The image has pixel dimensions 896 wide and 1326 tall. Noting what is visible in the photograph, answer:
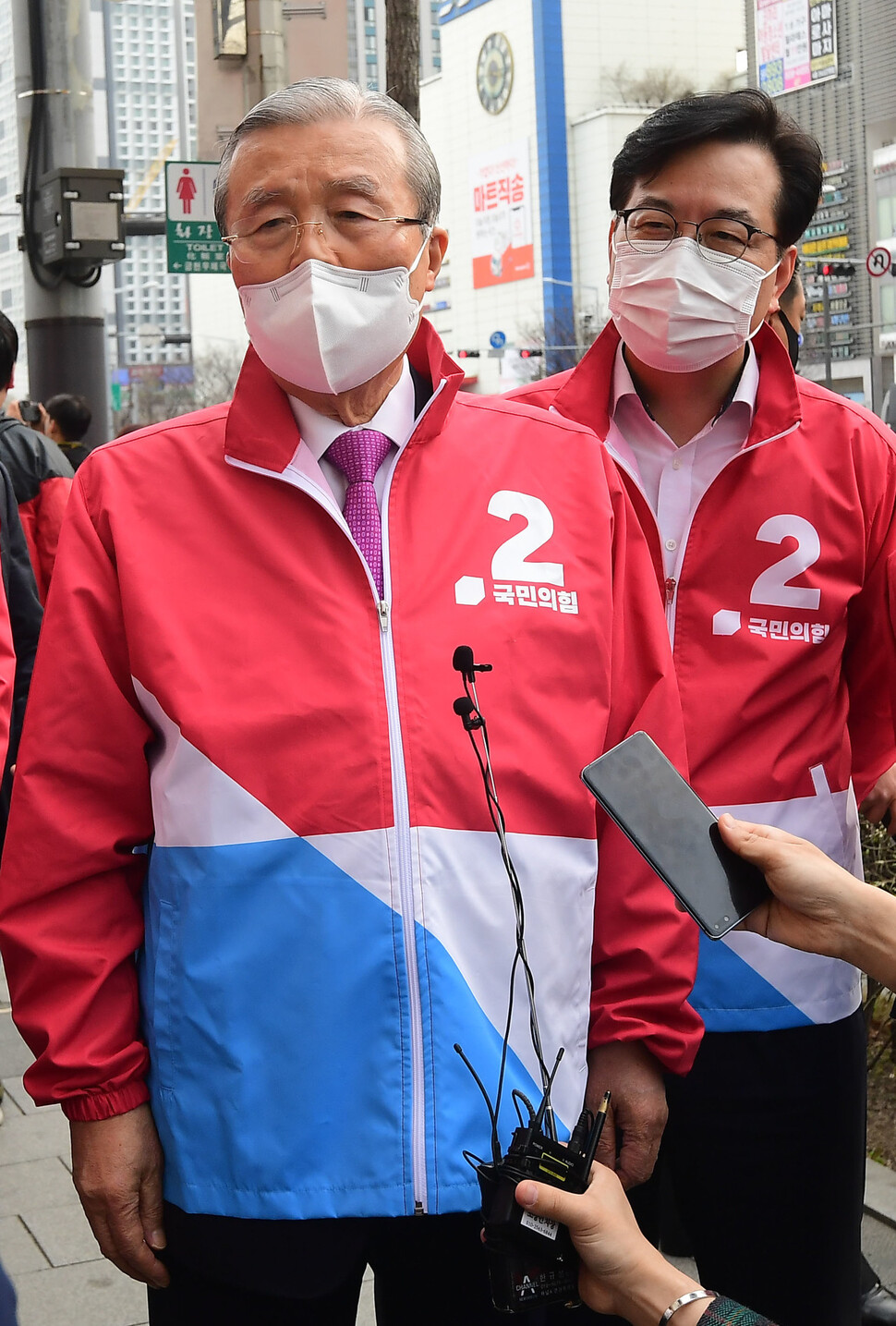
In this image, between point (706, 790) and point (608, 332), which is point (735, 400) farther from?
point (706, 790)

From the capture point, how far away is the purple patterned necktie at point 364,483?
2033 millimetres

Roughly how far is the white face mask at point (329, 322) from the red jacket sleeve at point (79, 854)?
375mm

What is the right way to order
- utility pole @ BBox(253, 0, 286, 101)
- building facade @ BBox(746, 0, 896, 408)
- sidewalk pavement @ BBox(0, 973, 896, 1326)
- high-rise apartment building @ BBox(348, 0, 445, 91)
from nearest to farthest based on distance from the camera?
sidewalk pavement @ BBox(0, 973, 896, 1326), utility pole @ BBox(253, 0, 286, 101), building facade @ BBox(746, 0, 896, 408), high-rise apartment building @ BBox(348, 0, 445, 91)

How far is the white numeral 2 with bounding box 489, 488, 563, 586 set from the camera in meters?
2.06

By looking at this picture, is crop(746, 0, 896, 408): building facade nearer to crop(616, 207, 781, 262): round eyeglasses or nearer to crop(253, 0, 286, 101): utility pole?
crop(253, 0, 286, 101): utility pole

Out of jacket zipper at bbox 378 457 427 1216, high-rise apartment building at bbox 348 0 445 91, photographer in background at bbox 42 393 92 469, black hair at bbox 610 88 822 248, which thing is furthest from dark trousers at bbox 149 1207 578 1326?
high-rise apartment building at bbox 348 0 445 91

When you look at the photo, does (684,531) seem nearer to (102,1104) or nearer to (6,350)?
(102,1104)

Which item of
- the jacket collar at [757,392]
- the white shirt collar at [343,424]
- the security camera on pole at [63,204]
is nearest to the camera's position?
the white shirt collar at [343,424]

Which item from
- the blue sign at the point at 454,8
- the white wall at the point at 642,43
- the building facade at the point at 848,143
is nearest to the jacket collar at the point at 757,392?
the building facade at the point at 848,143

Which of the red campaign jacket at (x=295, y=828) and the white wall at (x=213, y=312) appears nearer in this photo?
the red campaign jacket at (x=295, y=828)

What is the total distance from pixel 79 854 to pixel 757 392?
56.8 inches

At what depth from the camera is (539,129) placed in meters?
81.6

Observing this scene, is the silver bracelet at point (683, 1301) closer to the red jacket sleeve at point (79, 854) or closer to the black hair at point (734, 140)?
the red jacket sleeve at point (79, 854)

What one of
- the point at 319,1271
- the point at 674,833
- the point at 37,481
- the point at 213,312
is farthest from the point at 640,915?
the point at 213,312
